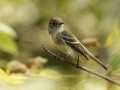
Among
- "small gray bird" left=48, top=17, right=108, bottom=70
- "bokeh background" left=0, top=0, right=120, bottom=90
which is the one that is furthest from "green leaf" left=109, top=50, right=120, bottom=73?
"small gray bird" left=48, top=17, right=108, bottom=70

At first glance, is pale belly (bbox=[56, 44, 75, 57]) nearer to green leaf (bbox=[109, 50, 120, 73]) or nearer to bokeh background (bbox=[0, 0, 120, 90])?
bokeh background (bbox=[0, 0, 120, 90])

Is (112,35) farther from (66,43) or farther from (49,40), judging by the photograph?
(49,40)

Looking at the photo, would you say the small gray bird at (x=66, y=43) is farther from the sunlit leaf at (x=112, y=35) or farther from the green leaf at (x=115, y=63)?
the green leaf at (x=115, y=63)

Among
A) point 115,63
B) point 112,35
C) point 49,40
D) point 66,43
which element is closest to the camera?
point 115,63

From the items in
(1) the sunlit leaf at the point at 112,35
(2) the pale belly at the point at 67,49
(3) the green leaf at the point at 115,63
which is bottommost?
(3) the green leaf at the point at 115,63

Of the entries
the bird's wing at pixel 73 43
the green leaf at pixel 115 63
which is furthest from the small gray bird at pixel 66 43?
the green leaf at pixel 115 63

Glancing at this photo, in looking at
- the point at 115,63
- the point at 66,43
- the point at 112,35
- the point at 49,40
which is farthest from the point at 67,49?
the point at 49,40

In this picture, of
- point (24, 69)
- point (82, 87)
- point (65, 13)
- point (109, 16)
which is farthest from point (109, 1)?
point (82, 87)

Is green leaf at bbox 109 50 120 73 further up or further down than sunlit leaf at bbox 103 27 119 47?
further down

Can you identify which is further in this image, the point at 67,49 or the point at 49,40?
the point at 49,40

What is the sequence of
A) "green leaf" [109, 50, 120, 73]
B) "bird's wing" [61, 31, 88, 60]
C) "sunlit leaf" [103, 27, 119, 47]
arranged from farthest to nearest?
1. "bird's wing" [61, 31, 88, 60]
2. "sunlit leaf" [103, 27, 119, 47]
3. "green leaf" [109, 50, 120, 73]
